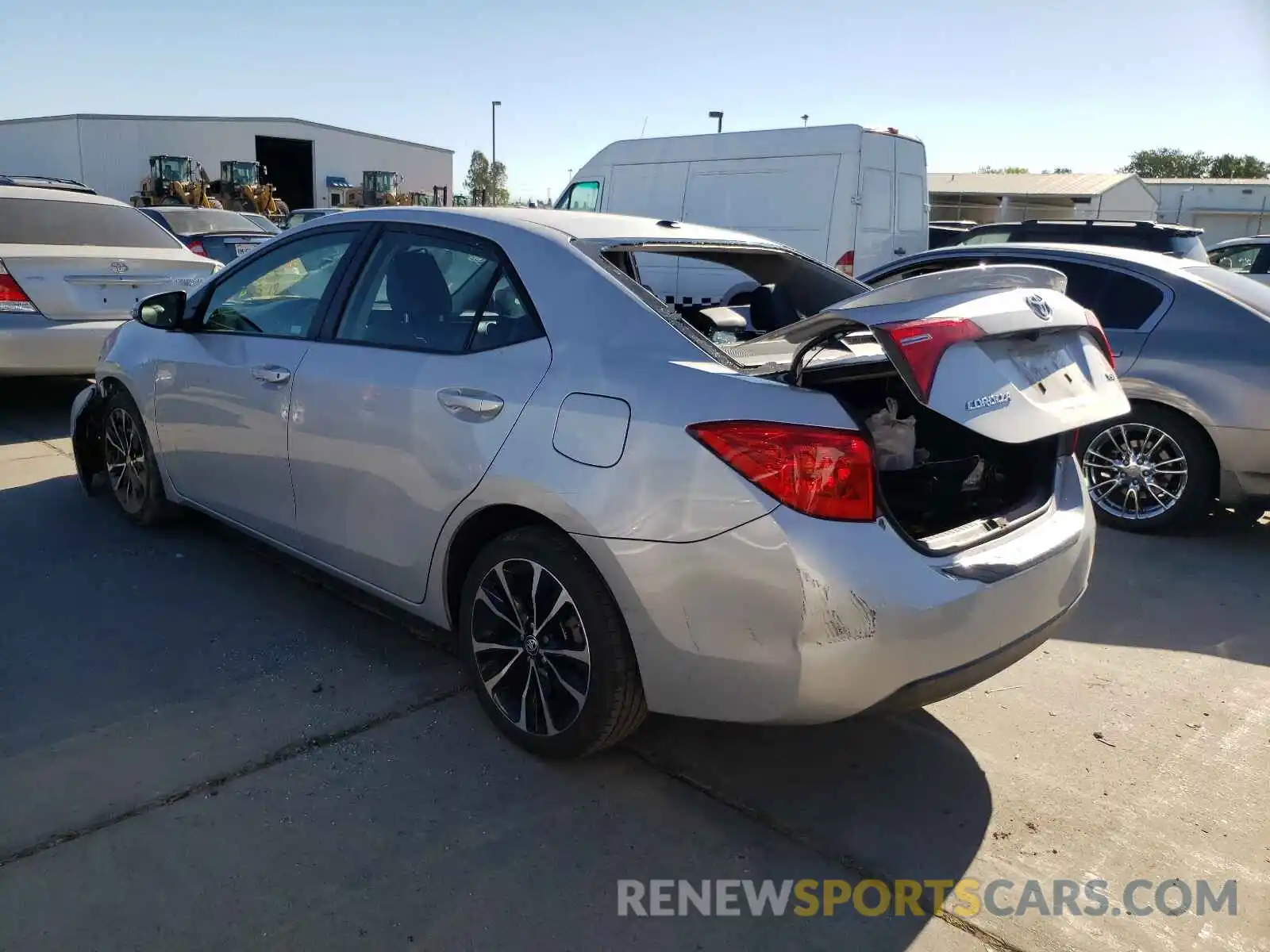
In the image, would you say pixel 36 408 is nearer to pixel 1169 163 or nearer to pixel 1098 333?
pixel 1098 333

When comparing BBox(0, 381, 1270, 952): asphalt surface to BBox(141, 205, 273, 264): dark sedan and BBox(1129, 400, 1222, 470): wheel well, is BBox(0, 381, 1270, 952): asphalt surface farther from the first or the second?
BBox(141, 205, 273, 264): dark sedan

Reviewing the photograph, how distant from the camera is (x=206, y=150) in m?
45.2

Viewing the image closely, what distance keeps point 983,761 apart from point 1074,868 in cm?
53

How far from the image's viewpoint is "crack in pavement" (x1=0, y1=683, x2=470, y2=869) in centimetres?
254

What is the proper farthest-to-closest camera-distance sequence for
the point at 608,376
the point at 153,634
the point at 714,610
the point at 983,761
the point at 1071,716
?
1. the point at 153,634
2. the point at 1071,716
3. the point at 983,761
4. the point at 608,376
5. the point at 714,610

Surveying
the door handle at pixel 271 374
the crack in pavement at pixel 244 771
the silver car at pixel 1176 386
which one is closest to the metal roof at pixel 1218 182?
the silver car at pixel 1176 386

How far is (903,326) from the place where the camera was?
232cm

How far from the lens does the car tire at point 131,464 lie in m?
4.72

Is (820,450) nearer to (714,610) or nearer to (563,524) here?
(714,610)

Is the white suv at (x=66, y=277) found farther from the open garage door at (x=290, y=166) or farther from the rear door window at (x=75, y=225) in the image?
the open garage door at (x=290, y=166)

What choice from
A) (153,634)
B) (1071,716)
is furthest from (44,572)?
(1071,716)

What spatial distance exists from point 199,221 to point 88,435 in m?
8.36

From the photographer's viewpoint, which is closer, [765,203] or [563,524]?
[563,524]

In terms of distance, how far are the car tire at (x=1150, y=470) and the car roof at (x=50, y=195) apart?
736 centimetres
